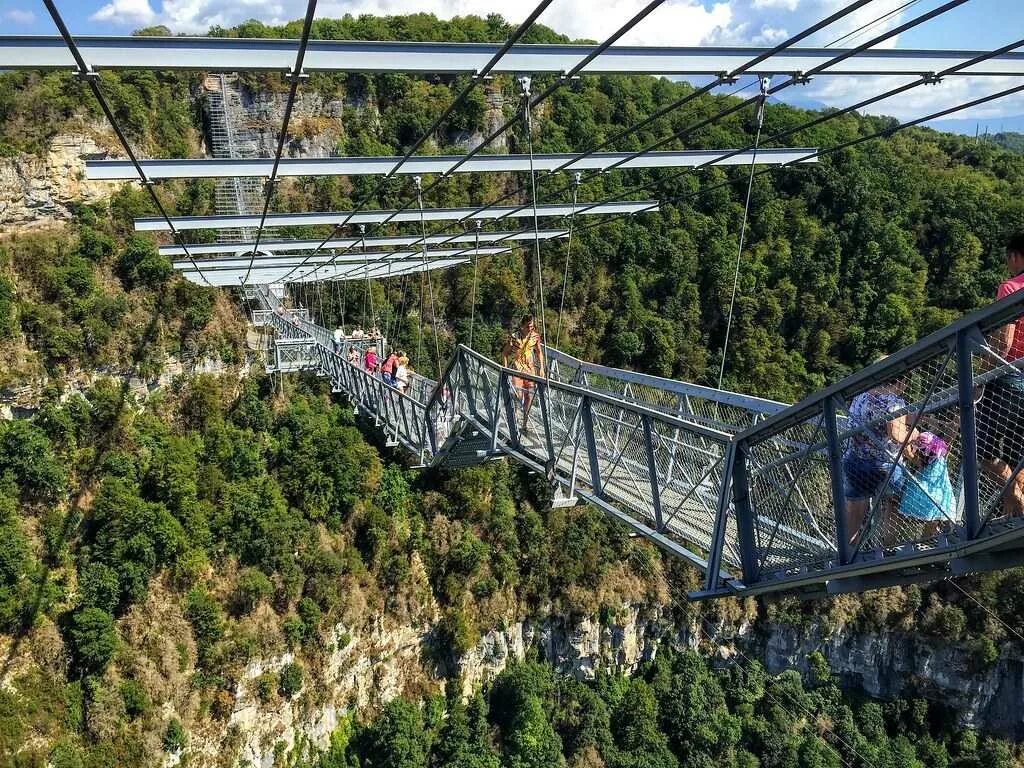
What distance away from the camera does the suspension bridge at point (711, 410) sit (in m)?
2.88

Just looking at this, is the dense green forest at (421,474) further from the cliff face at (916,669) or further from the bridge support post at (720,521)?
the bridge support post at (720,521)

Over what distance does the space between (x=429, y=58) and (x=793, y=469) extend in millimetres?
5034

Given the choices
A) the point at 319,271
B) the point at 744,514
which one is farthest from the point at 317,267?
the point at 744,514

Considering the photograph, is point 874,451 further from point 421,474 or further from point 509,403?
point 421,474

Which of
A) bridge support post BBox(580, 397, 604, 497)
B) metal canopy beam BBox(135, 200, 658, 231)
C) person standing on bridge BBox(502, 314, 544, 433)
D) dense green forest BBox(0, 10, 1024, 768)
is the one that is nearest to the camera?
bridge support post BBox(580, 397, 604, 497)

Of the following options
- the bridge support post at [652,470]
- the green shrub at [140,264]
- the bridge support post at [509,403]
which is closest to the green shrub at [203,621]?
the green shrub at [140,264]

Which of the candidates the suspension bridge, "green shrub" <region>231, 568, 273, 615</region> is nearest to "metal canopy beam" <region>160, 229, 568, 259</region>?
the suspension bridge

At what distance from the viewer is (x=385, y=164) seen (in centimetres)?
893

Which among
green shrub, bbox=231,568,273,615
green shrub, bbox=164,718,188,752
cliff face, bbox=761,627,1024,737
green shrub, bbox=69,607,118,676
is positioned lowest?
cliff face, bbox=761,627,1024,737

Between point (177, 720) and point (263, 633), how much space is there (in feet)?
8.51

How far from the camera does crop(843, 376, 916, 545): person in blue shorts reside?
3088mm

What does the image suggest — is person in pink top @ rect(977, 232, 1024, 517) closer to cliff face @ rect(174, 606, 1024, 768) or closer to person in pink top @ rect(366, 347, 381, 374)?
person in pink top @ rect(366, 347, 381, 374)

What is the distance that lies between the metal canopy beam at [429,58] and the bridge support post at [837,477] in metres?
4.61

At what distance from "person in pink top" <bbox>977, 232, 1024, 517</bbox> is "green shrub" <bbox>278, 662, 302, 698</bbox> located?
17624mm
